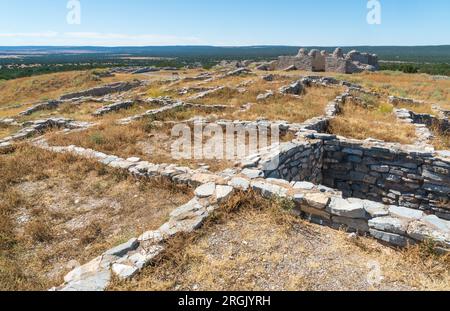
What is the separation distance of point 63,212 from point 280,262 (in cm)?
408

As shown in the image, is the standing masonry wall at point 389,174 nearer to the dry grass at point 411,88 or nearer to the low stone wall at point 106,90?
the dry grass at point 411,88

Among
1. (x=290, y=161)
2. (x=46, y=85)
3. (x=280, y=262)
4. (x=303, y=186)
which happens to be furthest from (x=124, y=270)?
(x=46, y=85)

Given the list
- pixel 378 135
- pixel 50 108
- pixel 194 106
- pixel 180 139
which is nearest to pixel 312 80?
pixel 194 106

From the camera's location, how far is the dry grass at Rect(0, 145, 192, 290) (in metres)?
4.37

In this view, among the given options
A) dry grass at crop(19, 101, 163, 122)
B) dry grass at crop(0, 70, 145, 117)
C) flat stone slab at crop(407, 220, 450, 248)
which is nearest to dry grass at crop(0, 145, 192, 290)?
flat stone slab at crop(407, 220, 450, 248)

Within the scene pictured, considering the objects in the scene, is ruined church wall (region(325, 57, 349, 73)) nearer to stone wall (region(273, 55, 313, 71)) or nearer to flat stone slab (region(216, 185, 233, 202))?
stone wall (region(273, 55, 313, 71))

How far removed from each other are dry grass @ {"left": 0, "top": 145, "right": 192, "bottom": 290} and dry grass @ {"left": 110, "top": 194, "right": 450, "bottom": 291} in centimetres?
105

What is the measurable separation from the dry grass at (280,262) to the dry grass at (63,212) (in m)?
1.05

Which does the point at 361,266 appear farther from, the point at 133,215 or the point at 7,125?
the point at 7,125

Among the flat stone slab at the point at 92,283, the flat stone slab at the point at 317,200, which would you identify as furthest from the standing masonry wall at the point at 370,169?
the flat stone slab at the point at 92,283

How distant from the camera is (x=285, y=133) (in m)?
9.51

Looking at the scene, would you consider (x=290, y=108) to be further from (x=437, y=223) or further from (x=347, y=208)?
(x=437, y=223)

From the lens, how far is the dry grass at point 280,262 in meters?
3.65

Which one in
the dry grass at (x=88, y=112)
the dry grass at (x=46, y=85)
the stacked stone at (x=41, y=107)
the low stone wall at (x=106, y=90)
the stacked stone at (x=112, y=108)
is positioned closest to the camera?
the dry grass at (x=88, y=112)
